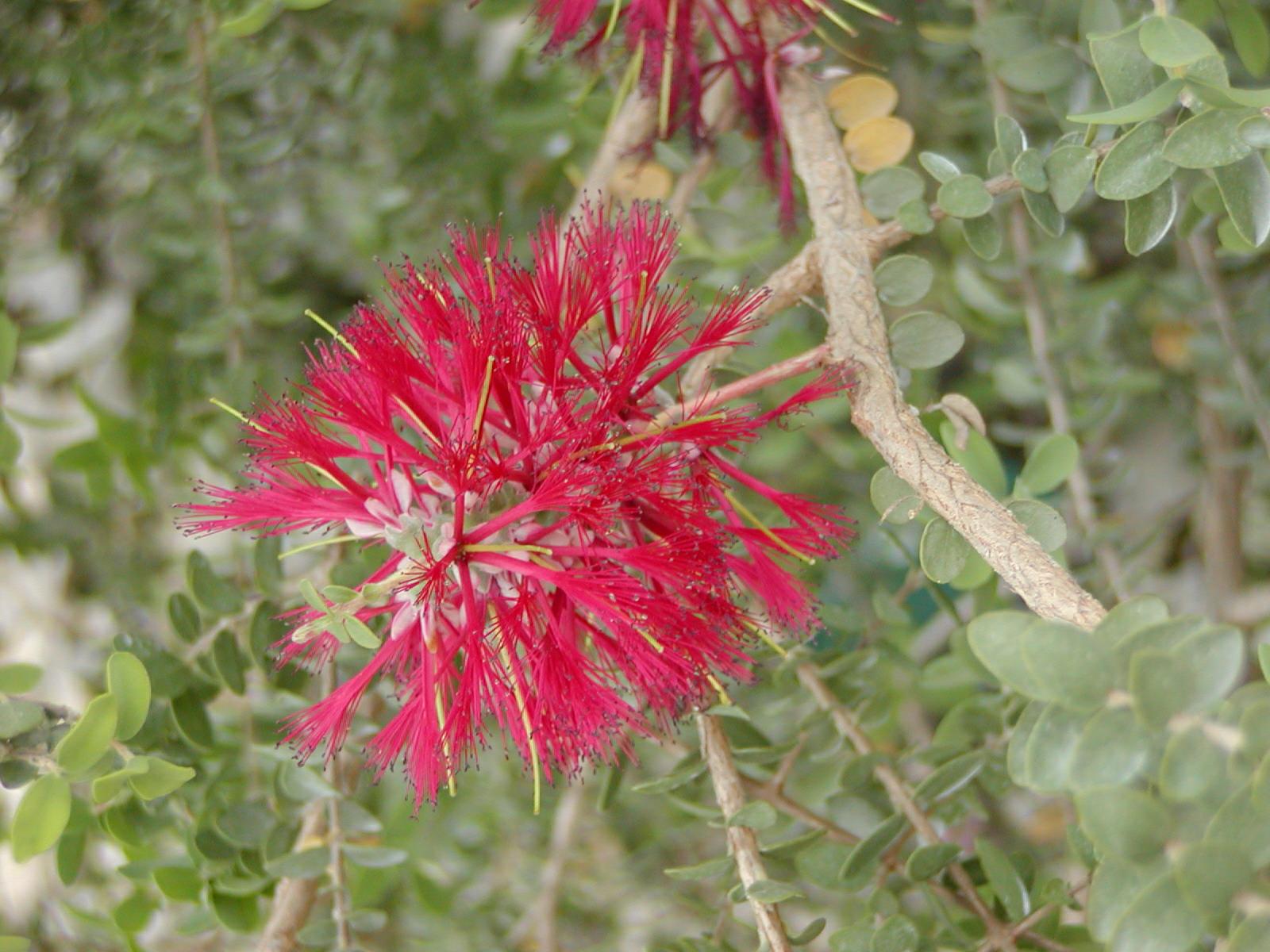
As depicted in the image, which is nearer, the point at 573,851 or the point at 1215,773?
the point at 1215,773

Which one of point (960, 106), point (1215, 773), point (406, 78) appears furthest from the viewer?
point (406, 78)

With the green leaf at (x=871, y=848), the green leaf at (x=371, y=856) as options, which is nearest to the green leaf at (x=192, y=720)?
the green leaf at (x=371, y=856)

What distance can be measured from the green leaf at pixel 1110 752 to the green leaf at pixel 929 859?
24 cm

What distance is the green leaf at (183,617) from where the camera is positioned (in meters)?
0.78

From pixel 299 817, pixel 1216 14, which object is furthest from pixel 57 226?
pixel 1216 14

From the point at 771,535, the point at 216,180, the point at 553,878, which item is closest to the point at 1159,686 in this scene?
the point at 771,535

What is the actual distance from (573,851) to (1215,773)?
0.90 m

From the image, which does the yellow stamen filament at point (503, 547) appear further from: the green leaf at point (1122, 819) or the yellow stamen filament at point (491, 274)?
the green leaf at point (1122, 819)

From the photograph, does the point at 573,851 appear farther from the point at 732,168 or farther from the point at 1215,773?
the point at 1215,773

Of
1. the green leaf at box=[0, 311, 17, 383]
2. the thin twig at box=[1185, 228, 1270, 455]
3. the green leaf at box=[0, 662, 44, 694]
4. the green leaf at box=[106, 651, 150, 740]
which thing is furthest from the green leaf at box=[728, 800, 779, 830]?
the green leaf at box=[0, 311, 17, 383]

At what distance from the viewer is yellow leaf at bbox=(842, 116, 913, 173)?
78cm

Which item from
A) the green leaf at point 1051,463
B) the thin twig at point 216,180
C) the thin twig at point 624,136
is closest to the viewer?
the green leaf at point 1051,463

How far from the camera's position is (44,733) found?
2.01 ft

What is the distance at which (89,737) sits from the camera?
1.91ft
